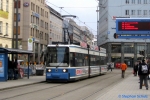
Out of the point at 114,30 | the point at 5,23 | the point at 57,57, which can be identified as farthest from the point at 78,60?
the point at 114,30

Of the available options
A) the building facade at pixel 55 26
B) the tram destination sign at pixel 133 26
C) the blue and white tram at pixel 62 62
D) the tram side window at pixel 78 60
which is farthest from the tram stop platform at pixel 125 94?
the building facade at pixel 55 26

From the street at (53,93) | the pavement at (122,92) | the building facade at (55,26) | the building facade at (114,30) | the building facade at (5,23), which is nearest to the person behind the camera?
the pavement at (122,92)

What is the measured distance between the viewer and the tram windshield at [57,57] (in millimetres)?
25766

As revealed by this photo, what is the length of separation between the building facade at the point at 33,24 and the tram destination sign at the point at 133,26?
34.4 meters

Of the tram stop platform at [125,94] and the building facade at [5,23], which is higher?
the building facade at [5,23]

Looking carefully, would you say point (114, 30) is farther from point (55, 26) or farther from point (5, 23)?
point (5, 23)

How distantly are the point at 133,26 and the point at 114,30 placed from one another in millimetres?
53347

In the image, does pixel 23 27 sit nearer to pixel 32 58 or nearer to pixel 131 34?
pixel 32 58

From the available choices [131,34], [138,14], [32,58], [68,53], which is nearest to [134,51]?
[138,14]

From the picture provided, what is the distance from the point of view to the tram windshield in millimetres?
25766

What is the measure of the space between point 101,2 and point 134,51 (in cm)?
1988

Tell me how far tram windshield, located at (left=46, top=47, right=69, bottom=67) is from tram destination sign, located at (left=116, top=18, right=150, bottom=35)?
9433 millimetres

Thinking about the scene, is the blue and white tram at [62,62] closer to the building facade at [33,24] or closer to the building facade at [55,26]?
the building facade at [33,24]

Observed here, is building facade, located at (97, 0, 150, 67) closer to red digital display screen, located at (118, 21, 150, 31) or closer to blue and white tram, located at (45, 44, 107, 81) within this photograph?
red digital display screen, located at (118, 21, 150, 31)
